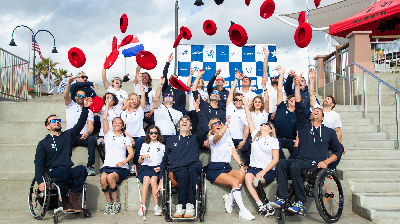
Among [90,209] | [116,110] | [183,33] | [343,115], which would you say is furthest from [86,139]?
[343,115]

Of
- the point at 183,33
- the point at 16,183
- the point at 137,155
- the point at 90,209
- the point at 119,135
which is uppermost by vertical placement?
the point at 183,33

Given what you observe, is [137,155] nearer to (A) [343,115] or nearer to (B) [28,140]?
(B) [28,140]

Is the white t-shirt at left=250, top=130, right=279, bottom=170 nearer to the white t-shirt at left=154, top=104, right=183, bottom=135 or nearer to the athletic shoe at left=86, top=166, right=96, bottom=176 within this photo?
the white t-shirt at left=154, top=104, right=183, bottom=135

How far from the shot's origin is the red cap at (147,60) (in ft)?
18.4

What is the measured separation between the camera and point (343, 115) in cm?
703

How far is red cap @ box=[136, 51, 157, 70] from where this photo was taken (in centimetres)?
560

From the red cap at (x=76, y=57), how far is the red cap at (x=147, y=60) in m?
1.09

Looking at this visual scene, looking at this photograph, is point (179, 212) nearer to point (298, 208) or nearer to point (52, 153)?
point (298, 208)

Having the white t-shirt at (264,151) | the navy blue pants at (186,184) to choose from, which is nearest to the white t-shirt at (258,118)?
the white t-shirt at (264,151)

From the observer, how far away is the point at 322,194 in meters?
4.14

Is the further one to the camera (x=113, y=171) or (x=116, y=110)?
(x=116, y=110)

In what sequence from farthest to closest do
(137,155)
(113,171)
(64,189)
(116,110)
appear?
(116,110)
(137,155)
(113,171)
(64,189)

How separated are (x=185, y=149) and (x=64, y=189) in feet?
5.73

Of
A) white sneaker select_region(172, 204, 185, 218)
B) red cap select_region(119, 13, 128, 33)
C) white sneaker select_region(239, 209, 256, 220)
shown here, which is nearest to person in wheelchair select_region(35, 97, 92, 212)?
white sneaker select_region(172, 204, 185, 218)
